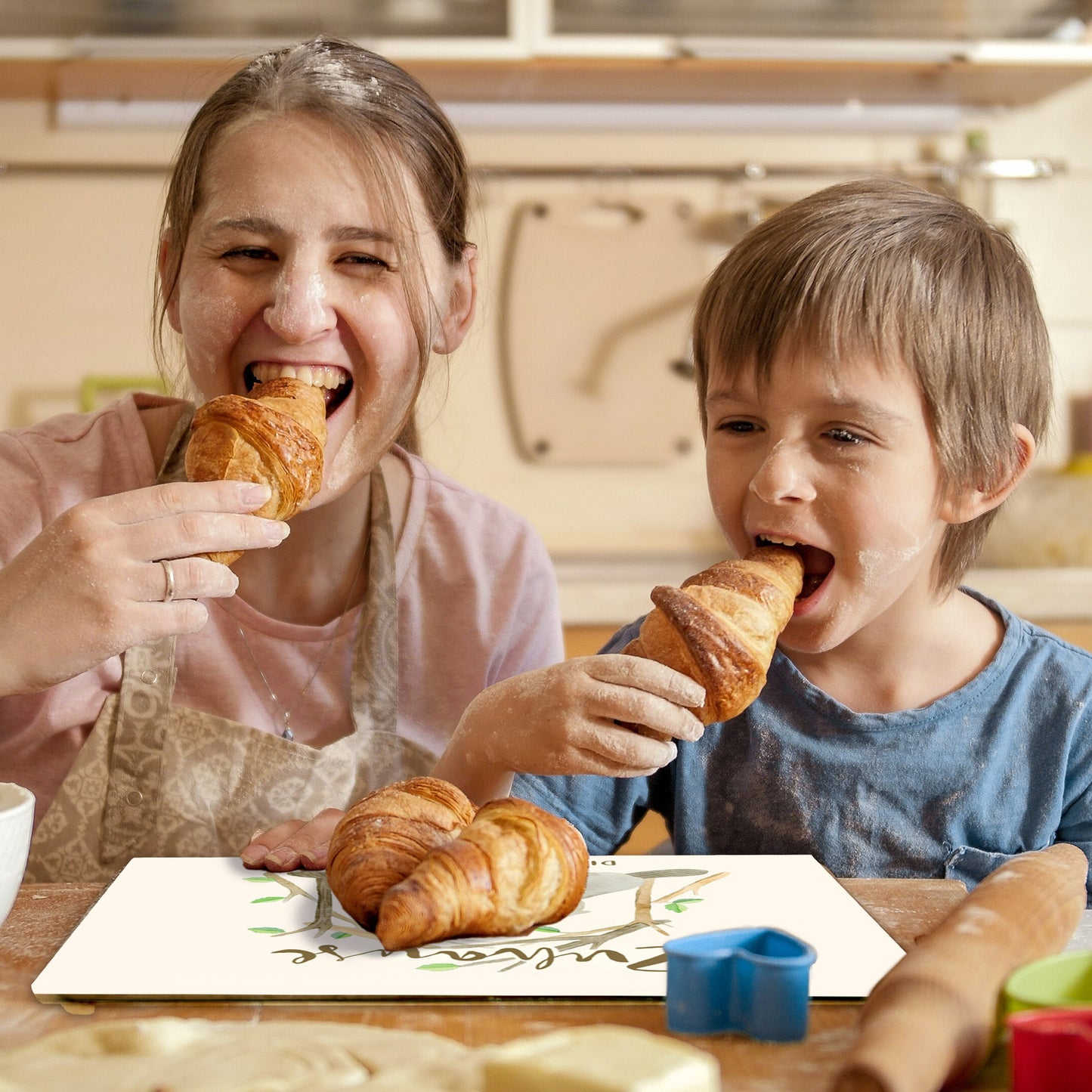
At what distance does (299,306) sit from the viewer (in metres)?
1.21

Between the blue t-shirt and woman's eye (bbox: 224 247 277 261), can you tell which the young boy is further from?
woman's eye (bbox: 224 247 277 261)

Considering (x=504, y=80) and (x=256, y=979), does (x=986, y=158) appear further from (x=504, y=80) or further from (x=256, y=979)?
(x=256, y=979)

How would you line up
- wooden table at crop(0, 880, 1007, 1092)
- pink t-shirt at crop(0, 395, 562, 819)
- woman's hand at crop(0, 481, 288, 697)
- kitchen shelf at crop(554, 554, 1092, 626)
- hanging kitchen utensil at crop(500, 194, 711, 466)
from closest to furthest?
1. wooden table at crop(0, 880, 1007, 1092)
2. woman's hand at crop(0, 481, 288, 697)
3. pink t-shirt at crop(0, 395, 562, 819)
4. kitchen shelf at crop(554, 554, 1092, 626)
5. hanging kitchen utensil at crop(500, 194, 711, 466)

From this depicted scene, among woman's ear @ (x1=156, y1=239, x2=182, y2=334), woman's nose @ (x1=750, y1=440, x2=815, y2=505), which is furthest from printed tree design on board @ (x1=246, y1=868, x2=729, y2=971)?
woman's ear @ (x1=156, y1=239, x2=182, y2=334)

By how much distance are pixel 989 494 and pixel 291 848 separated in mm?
712

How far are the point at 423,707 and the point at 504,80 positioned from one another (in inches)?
72.3

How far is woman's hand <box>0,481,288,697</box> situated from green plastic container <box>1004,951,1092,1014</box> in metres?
0.65

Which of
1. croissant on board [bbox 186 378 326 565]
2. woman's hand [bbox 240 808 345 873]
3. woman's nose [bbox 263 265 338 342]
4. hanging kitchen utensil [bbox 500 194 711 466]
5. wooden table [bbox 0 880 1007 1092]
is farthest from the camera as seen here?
hanging kitchen utensil [bbox 500 194 711 466]

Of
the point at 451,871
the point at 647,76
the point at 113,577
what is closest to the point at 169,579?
the point at 113,577

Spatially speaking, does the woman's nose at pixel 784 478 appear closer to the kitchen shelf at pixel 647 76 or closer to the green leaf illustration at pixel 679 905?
the green leaf illustration at pixel 679 905

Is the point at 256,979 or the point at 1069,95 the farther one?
the point at 1069,95

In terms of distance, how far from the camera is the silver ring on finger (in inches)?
39.9

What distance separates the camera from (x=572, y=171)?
2926mm

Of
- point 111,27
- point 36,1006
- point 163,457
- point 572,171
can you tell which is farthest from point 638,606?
point 36,1006
